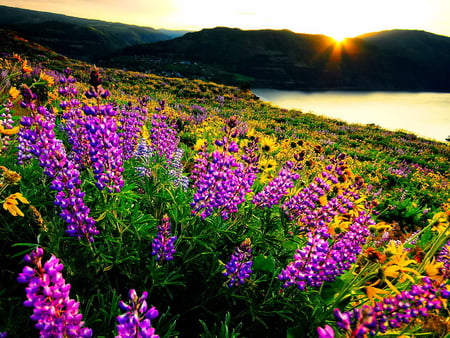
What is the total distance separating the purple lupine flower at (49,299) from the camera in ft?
3.16

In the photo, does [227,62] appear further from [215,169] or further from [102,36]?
[215,169]

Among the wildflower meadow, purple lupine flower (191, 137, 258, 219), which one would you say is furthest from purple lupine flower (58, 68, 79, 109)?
purple lupine flower (191, 137, 258, 219)

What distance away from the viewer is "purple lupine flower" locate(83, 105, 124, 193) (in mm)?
1740

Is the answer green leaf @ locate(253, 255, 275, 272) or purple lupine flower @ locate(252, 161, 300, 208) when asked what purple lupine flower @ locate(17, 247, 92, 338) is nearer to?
green leaf @ locate(253, 255, 275, 272)

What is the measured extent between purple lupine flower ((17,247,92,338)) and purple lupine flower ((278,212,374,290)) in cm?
148

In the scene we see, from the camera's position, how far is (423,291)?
57.4 inches

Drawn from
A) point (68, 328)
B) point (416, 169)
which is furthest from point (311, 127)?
point (68, 328)

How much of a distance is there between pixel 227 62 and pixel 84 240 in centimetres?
15590

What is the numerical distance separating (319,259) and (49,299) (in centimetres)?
176

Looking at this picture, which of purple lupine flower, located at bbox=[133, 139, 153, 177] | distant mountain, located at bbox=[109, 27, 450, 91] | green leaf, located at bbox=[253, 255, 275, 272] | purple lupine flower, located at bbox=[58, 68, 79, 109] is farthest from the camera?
distant mountain, located at bbox=[109, 27, 450, 91]

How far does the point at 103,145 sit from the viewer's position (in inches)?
70.9

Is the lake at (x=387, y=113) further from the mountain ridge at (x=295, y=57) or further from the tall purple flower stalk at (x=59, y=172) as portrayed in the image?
the mountain ridge at (x=295, y=57)

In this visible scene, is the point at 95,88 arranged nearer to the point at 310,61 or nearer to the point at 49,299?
the point at 49,299

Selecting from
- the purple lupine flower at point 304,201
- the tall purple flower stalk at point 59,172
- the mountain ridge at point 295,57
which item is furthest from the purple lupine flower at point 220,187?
the mountain ridge at point 295,57
